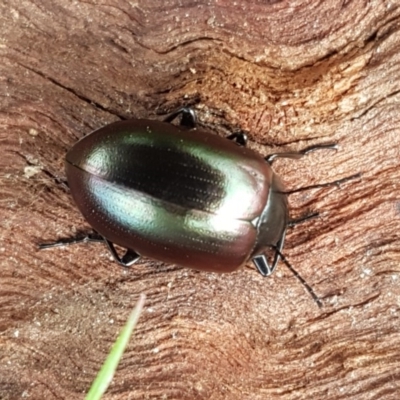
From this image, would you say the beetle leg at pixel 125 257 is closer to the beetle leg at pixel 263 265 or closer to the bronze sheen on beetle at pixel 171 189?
the bronze sheen on beetle at pixel 171 189

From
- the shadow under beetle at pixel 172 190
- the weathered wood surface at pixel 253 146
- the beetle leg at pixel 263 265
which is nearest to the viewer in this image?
the shadow under beetle at pixel 172 190

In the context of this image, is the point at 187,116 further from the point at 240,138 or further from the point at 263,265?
the point at 263,265

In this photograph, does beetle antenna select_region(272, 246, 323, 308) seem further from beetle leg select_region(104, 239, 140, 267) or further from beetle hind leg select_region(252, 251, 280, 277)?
beetle leg select_region(104, 239, 140, 267)

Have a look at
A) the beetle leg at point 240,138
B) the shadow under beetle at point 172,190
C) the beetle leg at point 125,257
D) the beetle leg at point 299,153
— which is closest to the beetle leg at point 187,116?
the shadow under beetle at point 172,190

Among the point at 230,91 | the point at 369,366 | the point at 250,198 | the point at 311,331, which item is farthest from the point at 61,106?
the point at 369,366

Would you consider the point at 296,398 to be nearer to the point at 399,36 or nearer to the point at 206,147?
the point at 206,147

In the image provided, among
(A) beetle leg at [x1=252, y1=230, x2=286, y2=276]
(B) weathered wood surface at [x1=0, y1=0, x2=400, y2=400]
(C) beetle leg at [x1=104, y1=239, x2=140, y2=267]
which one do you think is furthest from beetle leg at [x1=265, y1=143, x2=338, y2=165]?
(C) beetle leg at [x1=104, y1=239, x2=140, y2=267]
